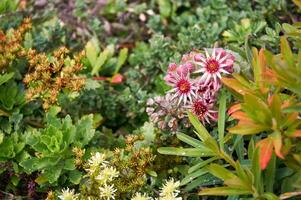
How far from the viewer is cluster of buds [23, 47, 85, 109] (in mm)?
2964

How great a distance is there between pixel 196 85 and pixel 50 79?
0.84 m

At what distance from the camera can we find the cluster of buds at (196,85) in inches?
102

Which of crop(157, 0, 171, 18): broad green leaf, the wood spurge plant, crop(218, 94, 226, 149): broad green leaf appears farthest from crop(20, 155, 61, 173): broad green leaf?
crop(157, 0, 171, 18): broad green leaf

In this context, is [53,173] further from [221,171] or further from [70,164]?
[221,171]

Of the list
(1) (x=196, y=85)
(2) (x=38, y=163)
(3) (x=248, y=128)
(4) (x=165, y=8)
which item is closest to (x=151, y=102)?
→ (1) (x=196, y=85)

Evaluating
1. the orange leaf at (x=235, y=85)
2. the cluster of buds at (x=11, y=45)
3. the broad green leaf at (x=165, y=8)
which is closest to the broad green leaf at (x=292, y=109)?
the orange leaf at (x=235, y=85)

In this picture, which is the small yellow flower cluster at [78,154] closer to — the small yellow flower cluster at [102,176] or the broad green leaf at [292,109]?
the small yellow flower cluster at [102,176]

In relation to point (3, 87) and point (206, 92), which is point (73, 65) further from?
point (206, 92)

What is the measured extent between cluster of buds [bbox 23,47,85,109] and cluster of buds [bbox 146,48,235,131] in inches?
21.7

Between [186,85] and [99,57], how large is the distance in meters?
0.98

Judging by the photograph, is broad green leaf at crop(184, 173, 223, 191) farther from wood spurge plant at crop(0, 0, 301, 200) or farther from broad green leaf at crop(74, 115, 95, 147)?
broad green leaf at crop(74, 115, 95, 147)

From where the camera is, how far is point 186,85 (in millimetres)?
2648

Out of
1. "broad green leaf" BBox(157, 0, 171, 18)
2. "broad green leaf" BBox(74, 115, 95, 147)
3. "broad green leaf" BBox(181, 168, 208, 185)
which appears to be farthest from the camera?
"broad green leaf" BBox(157, 0, 171, 18)

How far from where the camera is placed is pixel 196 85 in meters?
2.64
